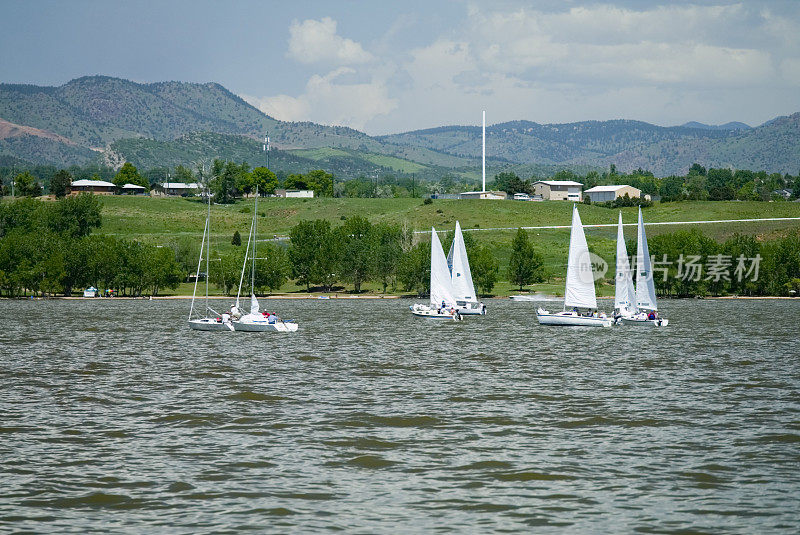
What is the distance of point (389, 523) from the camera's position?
87.6 ft

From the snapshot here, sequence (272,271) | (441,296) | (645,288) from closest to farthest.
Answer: (645,288), (441,296), (272,271)

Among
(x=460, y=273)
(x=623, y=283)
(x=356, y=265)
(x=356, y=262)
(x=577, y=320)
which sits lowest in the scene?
(x=577, y=320)

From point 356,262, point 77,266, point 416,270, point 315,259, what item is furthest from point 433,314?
point 77,266

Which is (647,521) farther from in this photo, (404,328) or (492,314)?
(492,314)

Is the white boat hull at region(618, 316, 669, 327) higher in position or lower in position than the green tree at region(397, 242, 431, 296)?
lower

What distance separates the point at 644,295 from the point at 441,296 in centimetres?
2843

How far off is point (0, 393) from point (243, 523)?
3262cm

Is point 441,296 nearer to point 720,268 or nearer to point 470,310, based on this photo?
point 470,310

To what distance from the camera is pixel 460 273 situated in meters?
130

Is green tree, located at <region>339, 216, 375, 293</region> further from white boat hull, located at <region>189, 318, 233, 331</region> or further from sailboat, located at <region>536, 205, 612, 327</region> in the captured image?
white boat hull, located at <region>189, 318, 233, 331</region>

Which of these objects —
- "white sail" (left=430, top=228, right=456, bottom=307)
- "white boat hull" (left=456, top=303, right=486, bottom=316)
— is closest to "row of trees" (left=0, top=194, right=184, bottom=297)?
"white sail" (left=430, top=228, right=456, bottom=307)

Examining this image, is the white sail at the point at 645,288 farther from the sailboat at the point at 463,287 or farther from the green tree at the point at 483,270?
the green tree at the point at 483,270

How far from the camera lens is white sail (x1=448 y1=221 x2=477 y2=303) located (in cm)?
12675

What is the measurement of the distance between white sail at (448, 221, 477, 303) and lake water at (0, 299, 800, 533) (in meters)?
44.6
